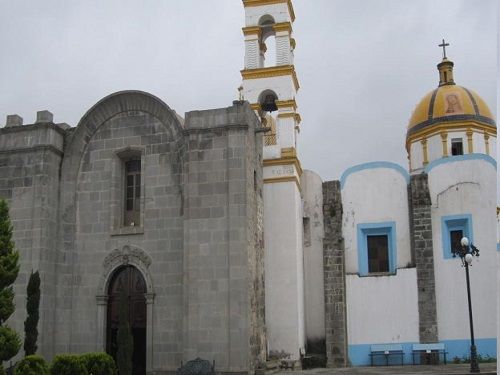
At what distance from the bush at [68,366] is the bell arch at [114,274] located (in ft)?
8.85

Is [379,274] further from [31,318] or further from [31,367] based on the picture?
[31,367]

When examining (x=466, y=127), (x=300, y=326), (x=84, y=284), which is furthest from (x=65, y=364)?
(x=466, y=127)

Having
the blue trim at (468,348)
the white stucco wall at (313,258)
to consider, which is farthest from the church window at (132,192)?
the blue trim at (468,348)

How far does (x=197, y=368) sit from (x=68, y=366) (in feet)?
9.83

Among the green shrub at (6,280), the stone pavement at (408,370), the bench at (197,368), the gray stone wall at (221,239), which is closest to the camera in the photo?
the green shrub at (6,280)

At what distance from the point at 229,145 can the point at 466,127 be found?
14781 mm

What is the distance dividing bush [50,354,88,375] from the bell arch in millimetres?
2697

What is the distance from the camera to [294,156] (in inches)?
850

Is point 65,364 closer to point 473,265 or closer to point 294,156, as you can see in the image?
point 294,156

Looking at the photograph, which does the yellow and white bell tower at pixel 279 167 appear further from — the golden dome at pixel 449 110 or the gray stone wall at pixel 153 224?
the golden dome at pixel 449 110

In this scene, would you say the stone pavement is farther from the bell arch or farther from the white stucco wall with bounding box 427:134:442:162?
the white stucco wall with bounding box 427:134:442:162

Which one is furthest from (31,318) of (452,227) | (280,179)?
(452,227)

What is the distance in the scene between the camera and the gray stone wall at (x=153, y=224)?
16859 mm

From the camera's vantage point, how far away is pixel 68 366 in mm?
14945
